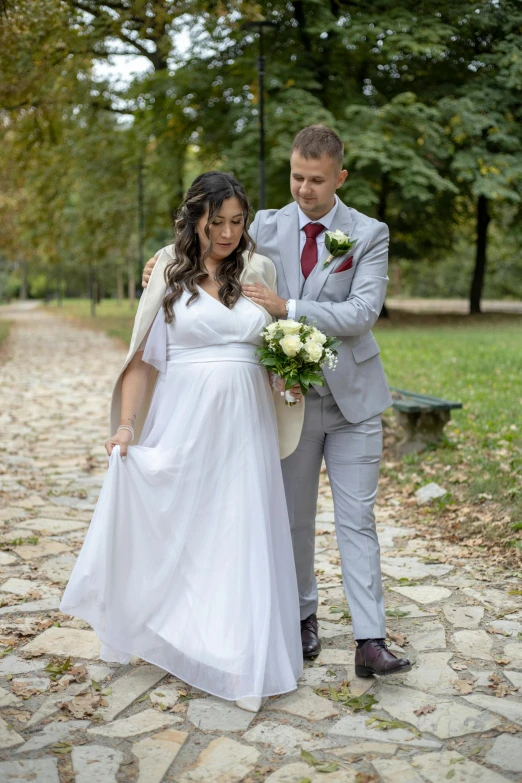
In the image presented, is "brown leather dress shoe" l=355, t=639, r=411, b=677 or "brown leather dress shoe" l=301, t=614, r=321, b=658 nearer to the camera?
"brown leather dress shoe" l=355, t=639, r=411, b=677

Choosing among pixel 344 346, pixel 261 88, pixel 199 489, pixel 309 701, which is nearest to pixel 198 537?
pixel 199 489

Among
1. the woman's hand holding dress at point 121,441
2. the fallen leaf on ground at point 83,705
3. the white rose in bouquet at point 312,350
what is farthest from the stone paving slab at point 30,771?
the white rose in bouquet at point 312,350

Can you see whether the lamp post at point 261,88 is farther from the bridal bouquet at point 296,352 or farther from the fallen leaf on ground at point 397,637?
the fallen leaf on ground at point 397,637

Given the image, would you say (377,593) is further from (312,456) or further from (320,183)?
(320,183)

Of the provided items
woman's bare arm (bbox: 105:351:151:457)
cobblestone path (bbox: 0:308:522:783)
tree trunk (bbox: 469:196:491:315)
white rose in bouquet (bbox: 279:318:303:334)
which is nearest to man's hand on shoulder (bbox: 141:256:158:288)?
woman's bare arm (bbox: 105:351:151:457)

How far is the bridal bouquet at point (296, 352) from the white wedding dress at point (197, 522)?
8.2 inches

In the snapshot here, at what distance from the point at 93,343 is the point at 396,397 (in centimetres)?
1687

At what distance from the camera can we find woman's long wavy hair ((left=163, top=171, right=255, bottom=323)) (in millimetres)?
3947

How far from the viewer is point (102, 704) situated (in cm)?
388

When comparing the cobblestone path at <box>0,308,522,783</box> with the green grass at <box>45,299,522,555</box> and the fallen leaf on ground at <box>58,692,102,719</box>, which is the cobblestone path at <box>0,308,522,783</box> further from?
the green grass at <box>45,299,522,555</box>

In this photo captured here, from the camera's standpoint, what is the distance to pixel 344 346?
4.11 meters

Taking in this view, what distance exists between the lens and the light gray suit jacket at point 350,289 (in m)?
4.03

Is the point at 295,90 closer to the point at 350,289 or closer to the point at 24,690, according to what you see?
the point at 350,289

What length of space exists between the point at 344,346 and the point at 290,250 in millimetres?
524
